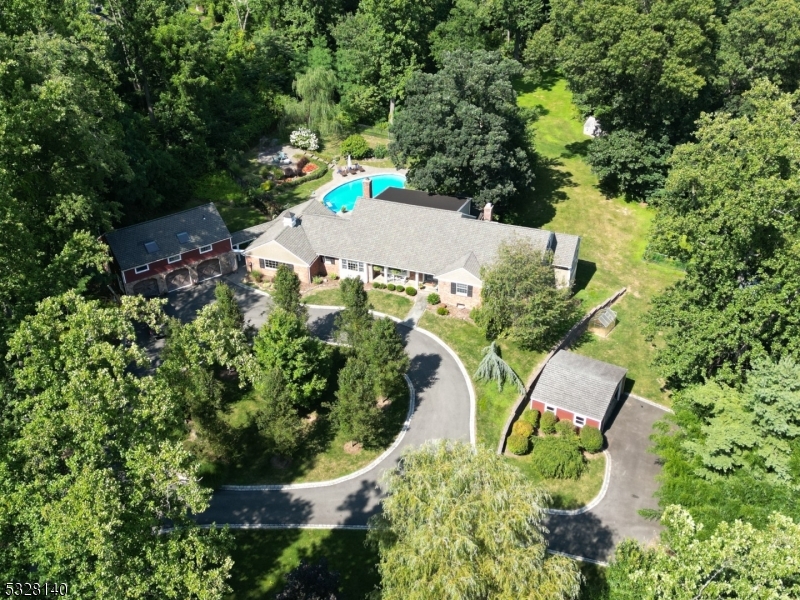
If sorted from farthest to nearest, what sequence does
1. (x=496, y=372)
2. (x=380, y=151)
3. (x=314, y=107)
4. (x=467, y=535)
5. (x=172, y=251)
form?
(x=314, y=107) → (x=380, y=151) → (x=172, y=251) → (x=496, y=372) → (x=467, y=535)

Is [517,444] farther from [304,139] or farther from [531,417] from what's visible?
[304,139]

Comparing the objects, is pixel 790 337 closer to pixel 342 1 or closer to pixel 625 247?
pixel 625 247

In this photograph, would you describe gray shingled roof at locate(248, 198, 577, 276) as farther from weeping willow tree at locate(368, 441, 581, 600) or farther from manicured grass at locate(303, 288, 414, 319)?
weeping willow tree at locate(368, 441, 581, 600)

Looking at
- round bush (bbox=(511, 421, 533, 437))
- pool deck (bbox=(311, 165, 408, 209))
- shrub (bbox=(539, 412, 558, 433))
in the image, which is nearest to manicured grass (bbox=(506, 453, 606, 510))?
round bush (bbox=(511, 421, 533, 437))

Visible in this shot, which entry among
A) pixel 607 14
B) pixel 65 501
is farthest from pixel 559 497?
pixel 607 14

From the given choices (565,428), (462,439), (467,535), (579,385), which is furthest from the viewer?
(579,385)

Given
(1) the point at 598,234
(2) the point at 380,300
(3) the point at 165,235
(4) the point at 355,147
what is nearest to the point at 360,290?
(2) the point at 380,300

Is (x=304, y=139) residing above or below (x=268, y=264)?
above
